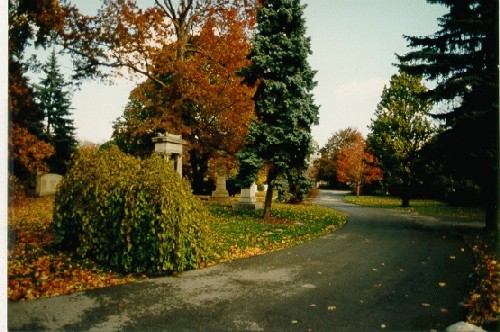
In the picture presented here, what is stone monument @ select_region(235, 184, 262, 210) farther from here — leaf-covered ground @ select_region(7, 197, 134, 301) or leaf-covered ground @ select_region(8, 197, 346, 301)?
leaf-covered ground @ select_region(7, 197, 134, 301)

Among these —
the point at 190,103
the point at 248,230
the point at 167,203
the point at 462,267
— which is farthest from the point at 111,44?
the point at 462,267

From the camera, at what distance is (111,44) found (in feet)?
60.8

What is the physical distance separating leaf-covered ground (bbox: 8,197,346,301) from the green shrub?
0.42 m

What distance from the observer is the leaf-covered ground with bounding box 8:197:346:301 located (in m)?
6.05

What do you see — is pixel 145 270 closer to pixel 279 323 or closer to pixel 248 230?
pixel 279 323

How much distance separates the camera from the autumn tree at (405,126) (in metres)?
25.6

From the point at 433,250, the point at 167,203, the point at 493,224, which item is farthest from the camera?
the point at 493,224

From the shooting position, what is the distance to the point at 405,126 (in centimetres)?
2584

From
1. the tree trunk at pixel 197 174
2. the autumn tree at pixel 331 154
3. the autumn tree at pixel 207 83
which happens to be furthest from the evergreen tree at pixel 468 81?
the autumn tree at pixel 331 154

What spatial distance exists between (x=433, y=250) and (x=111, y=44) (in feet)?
59.3

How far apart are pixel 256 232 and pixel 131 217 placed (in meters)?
5.83

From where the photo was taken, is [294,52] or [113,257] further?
[294,52]

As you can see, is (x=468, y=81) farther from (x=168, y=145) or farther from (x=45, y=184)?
(x=45, y=184)

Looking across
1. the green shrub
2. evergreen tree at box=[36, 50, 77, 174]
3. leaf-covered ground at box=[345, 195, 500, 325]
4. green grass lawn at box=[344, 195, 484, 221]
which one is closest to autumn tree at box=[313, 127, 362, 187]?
green grass lawn at box=[344, 195, 484, 221]
